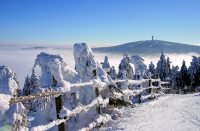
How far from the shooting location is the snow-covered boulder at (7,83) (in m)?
6.03

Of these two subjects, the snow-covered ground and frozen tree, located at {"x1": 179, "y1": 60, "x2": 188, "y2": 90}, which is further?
frozen tree, located at {"x1": 179, "y1": 60, "x2": 188, "y2": 90}

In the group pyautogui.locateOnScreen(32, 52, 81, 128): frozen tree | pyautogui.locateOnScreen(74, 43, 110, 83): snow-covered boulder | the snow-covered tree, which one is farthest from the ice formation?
the snow-covered tree

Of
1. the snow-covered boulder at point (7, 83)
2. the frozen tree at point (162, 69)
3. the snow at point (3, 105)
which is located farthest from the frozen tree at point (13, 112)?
the frozen tree at point (162, 69)

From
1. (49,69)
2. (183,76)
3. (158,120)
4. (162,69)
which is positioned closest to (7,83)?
(49,69)

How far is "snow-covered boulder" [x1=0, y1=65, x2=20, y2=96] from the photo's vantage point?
238 inches

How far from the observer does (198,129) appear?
9289 mm

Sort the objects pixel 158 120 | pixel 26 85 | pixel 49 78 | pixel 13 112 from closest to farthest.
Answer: pixel 13 112, pixel 49 78, pixel 158 120, pixel 26 85

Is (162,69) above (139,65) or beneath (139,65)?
beneath

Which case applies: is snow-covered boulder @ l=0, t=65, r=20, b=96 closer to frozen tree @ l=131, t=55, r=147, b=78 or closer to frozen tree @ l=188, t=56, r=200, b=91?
frozen tree @ l=131, t=55, r=147, b=78

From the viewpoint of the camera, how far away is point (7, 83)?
654cm

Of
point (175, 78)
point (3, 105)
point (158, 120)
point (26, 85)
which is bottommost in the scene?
point (175, 78)

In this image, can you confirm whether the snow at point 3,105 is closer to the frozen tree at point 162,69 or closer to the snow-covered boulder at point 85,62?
the snow-covered boulder at point 85,62

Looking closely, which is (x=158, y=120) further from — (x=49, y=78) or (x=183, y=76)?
(x=183, y=76)

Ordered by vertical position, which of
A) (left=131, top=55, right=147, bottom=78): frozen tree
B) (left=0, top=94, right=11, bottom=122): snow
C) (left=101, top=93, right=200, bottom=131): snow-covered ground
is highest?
(left=0, top=94, right=11, bottom=122): snow
